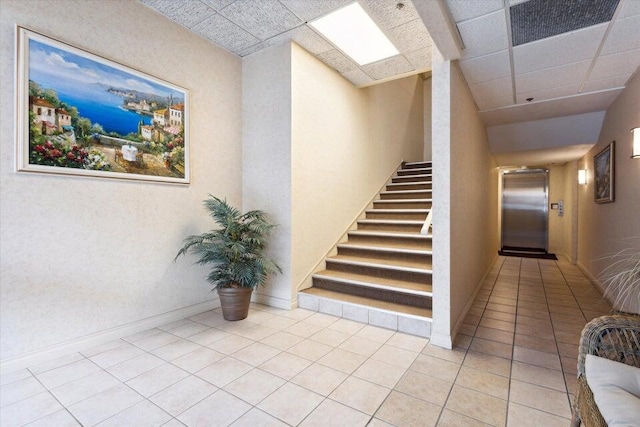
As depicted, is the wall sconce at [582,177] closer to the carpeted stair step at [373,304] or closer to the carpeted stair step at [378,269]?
the carpeted stair step at [378,269]

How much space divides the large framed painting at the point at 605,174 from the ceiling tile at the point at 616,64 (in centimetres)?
112

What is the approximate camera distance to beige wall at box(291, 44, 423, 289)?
3590mm

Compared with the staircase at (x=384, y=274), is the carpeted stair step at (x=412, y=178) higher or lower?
higher

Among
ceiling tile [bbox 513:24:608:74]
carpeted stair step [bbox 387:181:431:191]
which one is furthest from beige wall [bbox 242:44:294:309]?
carpeted stair step [bbox 387:181:431:191]

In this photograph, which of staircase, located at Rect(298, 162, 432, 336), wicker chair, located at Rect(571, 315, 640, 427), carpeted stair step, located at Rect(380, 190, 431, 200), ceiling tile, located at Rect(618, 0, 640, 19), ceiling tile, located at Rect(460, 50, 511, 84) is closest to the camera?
wicker chair, located at Rect(571, 315, 640, 427)

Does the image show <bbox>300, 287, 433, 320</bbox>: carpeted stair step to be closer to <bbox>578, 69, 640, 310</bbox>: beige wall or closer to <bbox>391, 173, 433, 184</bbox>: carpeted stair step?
<bbox>578, 69, 640, 310</bbox>: beige wall

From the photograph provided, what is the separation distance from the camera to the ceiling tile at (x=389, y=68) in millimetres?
3682

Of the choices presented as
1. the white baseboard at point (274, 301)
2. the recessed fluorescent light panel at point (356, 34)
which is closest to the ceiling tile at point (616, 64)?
the recessed fluorescent light panel at point (356, 34)

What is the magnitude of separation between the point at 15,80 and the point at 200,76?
1616 millimetres

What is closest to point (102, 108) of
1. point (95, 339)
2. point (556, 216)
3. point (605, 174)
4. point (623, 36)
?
point (95, 339)

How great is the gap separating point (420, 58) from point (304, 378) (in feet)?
12.0

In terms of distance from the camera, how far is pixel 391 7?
2730 millimetres

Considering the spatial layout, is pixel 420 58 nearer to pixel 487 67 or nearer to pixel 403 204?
pixel 487 67

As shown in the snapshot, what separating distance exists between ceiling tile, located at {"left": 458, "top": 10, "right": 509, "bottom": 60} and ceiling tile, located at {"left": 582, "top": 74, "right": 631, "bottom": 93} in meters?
1.53
